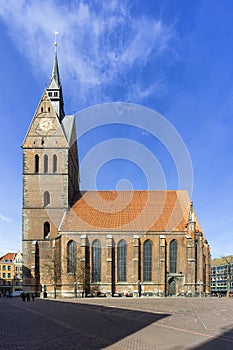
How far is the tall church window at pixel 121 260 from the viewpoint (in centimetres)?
5341

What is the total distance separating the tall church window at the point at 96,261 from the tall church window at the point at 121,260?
2709mm

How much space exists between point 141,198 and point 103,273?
12.9 meters

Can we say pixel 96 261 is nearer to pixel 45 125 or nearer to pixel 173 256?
pixel 173 256

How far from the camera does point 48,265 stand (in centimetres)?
5262

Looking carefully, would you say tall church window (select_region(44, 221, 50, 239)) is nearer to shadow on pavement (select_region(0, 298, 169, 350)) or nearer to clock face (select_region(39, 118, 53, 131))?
clock face (select_region(39, 118, 53, 131))

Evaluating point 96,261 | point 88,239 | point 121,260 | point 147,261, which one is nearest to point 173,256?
point 147,261

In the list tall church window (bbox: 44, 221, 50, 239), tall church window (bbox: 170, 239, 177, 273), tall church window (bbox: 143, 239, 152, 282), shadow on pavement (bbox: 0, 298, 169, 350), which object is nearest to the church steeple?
tall church window (bbox: 44, 221, 50, 239)

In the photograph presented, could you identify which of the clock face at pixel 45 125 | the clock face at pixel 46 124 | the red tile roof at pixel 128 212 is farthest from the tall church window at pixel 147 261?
the clock face at pixel 46 124

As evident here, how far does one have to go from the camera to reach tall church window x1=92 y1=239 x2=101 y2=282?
53.0 m

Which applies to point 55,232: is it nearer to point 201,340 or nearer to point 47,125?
point 47,125

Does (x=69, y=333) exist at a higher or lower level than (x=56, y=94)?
lower

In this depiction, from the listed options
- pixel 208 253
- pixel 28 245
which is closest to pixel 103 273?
pixel 28 245

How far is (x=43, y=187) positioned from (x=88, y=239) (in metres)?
9.83

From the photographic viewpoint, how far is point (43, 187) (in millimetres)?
54562
